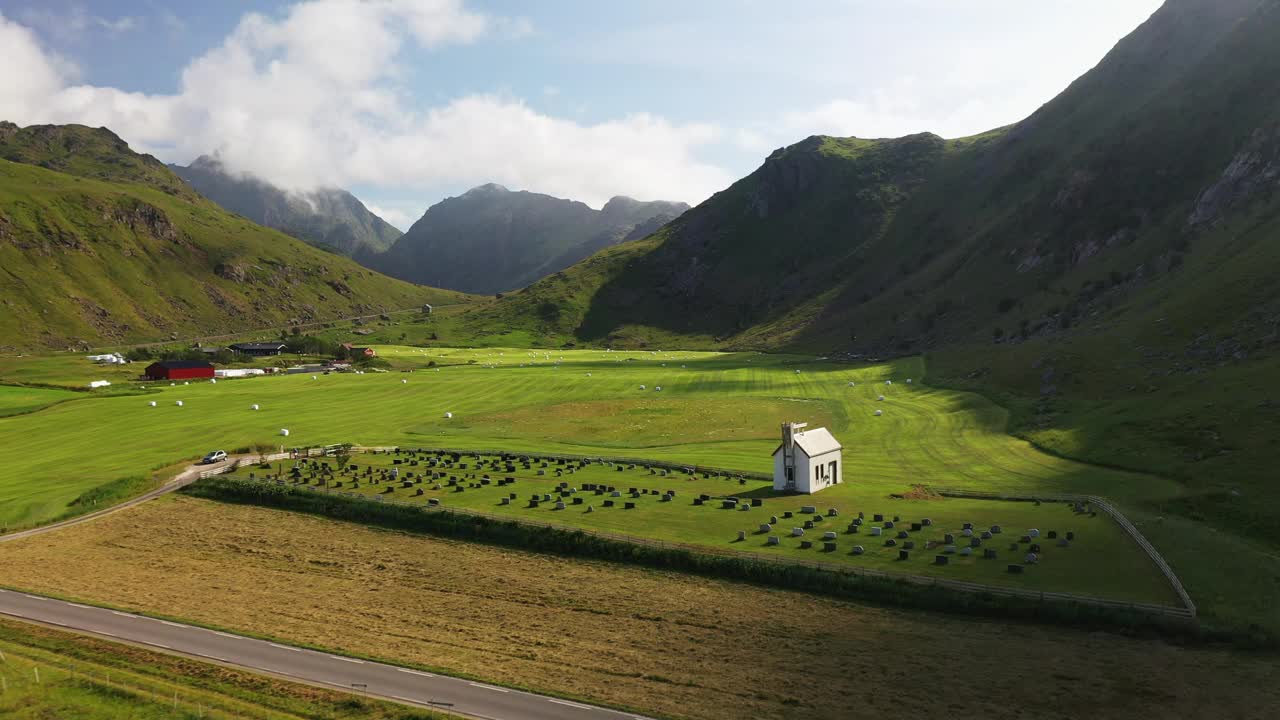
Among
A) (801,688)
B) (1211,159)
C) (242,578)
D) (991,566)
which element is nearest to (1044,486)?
(991,566)

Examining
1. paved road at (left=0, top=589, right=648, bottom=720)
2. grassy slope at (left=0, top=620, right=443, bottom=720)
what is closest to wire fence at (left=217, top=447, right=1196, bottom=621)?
paved road at (left=0, top=589, right=648, bottom=720)

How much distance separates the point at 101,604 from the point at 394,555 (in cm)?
1846

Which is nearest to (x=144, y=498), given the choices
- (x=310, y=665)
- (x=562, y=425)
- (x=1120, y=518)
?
(x=310, y=665)

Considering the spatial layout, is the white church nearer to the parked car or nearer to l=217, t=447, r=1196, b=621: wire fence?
l=217, t=447, r=1196, b=621: wire fence

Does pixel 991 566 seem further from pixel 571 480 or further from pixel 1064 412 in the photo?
pixel 1064 412

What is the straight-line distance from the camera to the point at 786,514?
63.8 meters

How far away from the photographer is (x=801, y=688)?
119 ft

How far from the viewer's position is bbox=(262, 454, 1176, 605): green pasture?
49.0 metres

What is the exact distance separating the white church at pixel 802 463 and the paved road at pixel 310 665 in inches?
1676

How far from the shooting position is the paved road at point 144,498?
6325 centimetres

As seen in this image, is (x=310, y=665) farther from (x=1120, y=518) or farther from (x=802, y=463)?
(x=1120, y=518)

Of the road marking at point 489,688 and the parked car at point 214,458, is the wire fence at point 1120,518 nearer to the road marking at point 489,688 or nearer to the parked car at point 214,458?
the road marking at point 489,688

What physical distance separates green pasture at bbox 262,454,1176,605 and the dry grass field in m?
5.67

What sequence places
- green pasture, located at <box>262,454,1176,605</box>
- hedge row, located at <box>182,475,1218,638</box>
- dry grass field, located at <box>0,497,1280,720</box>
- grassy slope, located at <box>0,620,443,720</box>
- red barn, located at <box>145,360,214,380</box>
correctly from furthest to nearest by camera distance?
red barn, located at <box>145,360,214,380</box> → green pasture, located at <box>262,454,1176,605</box> → hedge row, located at <box>182,475,1218,638</box> → dry grass field, located at <box>0,497,1280,720</box> → grassy slope, located at <box>0,620,443,720</box>
